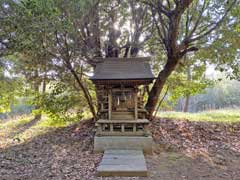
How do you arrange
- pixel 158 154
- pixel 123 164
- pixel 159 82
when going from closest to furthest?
1. pixel 123 164
2. pixel 158 154
3. pixel 159 82

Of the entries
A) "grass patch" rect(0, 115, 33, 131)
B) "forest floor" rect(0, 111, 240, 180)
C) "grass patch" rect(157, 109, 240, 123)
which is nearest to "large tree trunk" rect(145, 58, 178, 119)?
"forest floor" rect(0, 111, 240, 180)

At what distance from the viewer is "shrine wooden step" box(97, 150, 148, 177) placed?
459 cm

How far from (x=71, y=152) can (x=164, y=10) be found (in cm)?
450

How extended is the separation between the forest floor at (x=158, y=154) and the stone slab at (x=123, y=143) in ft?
0.84

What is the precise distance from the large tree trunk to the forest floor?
740mm

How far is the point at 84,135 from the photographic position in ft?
26.9

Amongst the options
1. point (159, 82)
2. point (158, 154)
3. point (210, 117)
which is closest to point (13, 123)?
point (159, 82)

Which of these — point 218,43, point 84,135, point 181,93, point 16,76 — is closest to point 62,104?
point 84,135

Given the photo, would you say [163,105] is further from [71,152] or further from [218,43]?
[71,152]

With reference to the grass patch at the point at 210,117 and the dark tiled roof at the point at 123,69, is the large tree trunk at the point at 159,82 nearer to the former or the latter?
the dark tiled roof at the point at 123,69

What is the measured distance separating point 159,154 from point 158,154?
0.02m

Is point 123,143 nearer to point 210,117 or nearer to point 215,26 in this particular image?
point 215,26

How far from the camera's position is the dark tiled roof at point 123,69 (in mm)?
6457

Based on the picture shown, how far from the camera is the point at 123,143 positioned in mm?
6441
